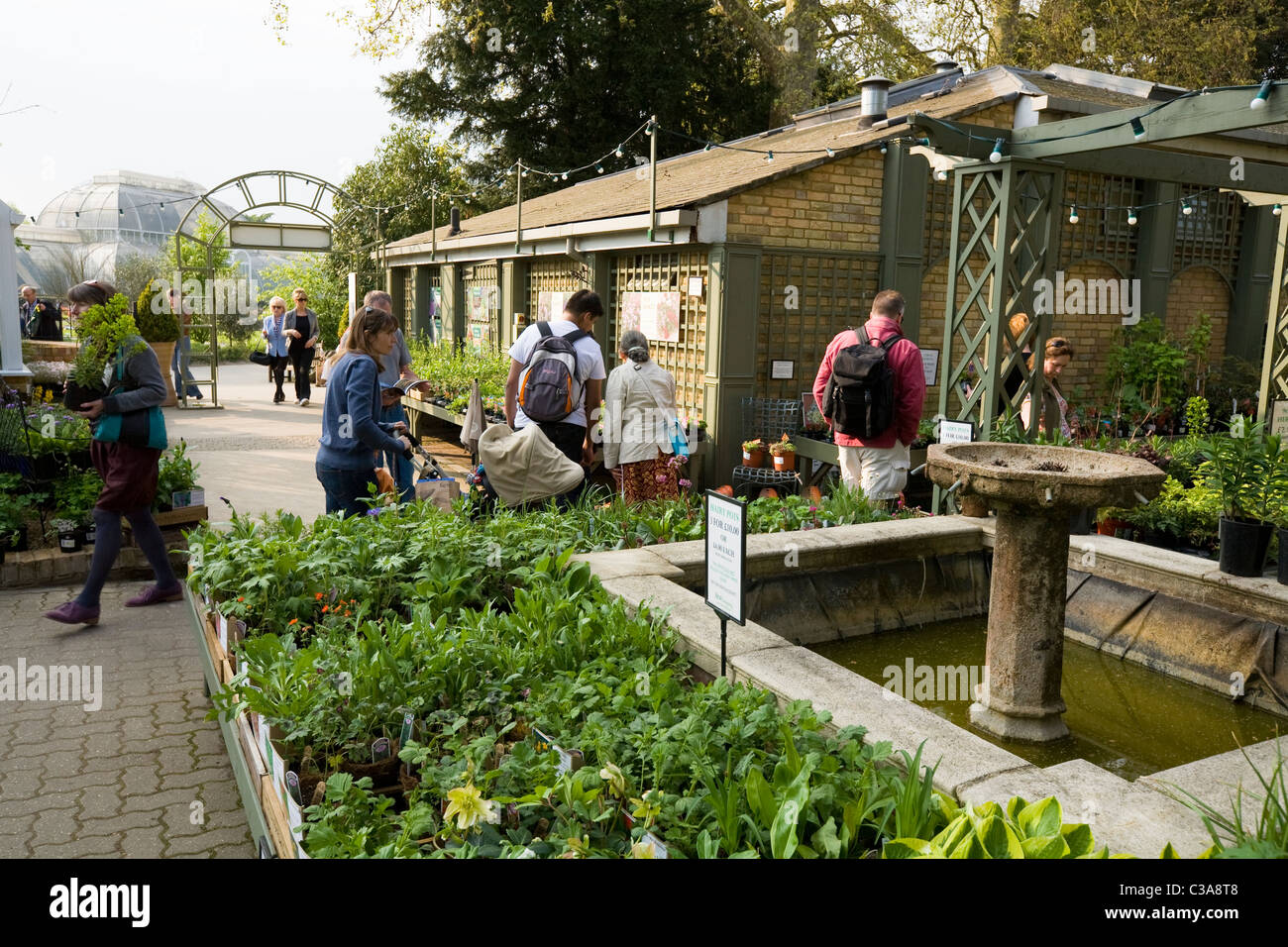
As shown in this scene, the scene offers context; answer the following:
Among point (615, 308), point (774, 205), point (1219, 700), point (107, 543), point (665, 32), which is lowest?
point (1219, 700)

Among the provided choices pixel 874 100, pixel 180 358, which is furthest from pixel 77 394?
A: pixel 180 358

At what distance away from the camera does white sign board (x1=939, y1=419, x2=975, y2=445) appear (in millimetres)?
6766

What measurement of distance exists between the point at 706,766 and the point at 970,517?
13.2ft

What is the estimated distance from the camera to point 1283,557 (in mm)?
4926

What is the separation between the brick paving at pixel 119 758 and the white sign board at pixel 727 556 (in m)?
2.06

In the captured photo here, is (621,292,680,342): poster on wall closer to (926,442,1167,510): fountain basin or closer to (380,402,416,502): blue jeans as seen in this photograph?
(380,402,416,502): blue jeans

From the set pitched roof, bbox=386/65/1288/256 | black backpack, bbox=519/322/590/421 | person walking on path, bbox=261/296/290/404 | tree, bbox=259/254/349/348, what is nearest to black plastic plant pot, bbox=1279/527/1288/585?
black backpack, bbox=519/322/590/421

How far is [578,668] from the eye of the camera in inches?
144

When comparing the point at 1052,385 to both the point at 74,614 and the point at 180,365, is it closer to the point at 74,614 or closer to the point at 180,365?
the point at 74,614

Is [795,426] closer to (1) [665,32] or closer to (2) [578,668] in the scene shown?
(2) [578,668]

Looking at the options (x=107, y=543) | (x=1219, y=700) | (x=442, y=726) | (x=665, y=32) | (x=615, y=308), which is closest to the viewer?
(x=442, y=726)

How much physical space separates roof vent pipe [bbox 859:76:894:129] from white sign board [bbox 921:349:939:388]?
9.21 ft

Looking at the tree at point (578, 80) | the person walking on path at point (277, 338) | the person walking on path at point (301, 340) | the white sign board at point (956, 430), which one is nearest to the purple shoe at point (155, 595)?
the white sign board at point (956, 430)
